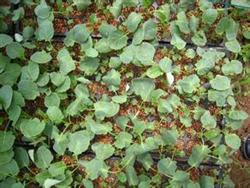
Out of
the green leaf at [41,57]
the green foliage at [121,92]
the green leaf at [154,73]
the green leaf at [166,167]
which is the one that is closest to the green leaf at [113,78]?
the green foliage at [121,92]

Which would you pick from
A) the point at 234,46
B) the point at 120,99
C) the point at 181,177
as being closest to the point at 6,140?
the point at 120,99

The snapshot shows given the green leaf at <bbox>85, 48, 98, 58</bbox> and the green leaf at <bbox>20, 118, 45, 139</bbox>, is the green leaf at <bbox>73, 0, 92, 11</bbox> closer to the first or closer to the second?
the green leaf at <bbox>85, 48, 98, 58</bbox>

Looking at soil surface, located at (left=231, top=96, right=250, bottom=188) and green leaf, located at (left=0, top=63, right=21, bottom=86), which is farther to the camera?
soil surface, located at (left=231, top=96, right=250, bottom=188)

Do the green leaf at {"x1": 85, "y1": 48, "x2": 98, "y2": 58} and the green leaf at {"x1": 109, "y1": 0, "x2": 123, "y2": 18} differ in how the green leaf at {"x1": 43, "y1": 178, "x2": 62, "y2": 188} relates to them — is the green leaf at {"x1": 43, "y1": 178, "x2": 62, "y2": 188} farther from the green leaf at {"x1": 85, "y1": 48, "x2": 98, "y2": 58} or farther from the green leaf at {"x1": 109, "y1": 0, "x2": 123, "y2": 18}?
the green leaf at {"x1": 109, "y1": 0, "x2": 123, "y2": 18}

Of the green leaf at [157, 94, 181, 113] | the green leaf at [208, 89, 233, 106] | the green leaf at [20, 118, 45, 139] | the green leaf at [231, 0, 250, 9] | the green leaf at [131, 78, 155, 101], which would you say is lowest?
the green leaf at [20, 118, 45, 139]

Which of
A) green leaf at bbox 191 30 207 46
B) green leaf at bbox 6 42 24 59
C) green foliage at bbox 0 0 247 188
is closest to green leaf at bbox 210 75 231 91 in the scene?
green foliage at bbox 0 0 247 188

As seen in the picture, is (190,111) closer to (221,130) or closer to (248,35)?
(221,130)

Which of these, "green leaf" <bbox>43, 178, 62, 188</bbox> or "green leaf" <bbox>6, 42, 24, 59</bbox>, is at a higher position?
"green leaf" <bbox>6, 42, 24, 59</bbox>

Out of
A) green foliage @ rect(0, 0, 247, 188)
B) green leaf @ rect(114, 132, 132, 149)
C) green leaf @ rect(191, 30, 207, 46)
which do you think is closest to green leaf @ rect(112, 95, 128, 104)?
green foliage @ rect(0, 0, 247, 188)
